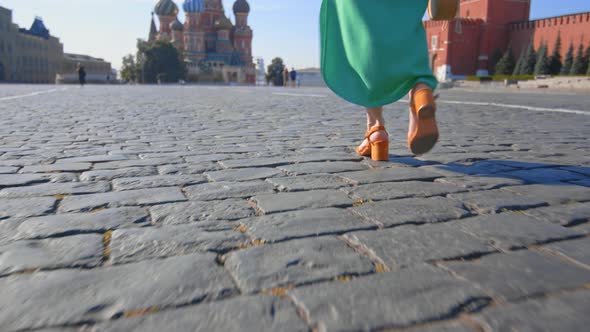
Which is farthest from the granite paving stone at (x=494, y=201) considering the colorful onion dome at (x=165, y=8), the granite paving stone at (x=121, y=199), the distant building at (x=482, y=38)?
the colorful onion dome at (x=165, y=8)

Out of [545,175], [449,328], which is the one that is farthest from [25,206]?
[545,175]

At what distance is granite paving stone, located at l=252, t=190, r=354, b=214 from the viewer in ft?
6.75

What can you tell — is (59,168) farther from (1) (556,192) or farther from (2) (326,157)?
(1) (556,192)

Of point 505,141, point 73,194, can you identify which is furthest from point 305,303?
point 505,141

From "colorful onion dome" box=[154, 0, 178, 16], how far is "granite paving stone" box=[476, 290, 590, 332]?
81115 millimetres

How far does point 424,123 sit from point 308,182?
656 mm

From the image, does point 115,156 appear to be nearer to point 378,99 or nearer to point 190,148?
point 190,148

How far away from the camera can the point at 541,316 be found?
115 centimetres

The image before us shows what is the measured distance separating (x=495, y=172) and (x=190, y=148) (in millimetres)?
2127

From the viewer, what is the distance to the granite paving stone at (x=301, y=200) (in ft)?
6.75

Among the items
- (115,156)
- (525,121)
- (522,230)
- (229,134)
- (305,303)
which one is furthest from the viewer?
(525,121)

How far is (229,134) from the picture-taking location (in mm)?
4715

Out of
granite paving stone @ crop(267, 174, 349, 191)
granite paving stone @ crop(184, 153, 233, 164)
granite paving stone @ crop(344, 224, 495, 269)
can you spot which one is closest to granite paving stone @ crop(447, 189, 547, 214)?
granite paving stone @ crop(344, 224, 495, 269)

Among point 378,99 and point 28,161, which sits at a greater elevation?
point 378,99
